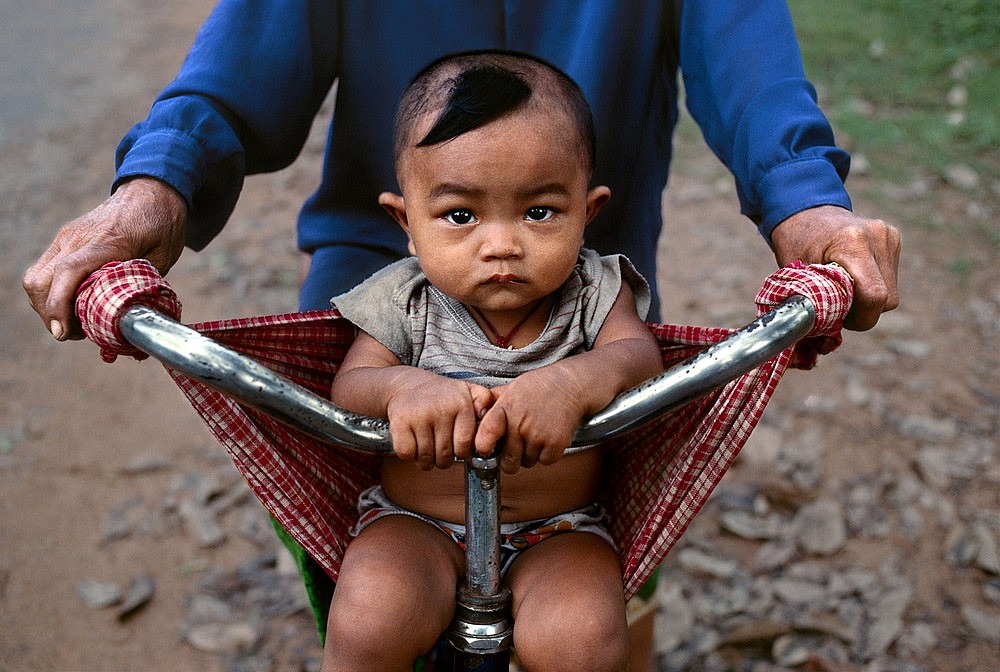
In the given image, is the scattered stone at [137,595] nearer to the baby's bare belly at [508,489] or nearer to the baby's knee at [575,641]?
the baby's bare belly at [508,489]

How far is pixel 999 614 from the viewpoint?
117 inches

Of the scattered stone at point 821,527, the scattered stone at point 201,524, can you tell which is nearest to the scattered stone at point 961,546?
the scattered stone at point 821,527

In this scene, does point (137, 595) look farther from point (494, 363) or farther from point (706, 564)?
point (494, 363)

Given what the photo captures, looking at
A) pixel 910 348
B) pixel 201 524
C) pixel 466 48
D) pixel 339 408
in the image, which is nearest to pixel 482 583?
pixel 339 408

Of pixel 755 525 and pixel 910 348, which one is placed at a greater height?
pixel 755 525

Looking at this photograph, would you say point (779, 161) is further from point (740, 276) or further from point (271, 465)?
point (740, 276)

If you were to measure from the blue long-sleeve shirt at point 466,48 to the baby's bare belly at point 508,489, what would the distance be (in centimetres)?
57

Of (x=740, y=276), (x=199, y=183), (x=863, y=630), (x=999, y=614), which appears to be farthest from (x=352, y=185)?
(x=740, y=276)

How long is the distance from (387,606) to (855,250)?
0.87 meters

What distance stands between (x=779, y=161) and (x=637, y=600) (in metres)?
1.18

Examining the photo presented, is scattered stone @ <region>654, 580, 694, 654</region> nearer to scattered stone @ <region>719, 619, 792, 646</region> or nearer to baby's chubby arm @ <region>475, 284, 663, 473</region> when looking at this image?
scattered stone @ <region>719, 619, 792, 646</region>

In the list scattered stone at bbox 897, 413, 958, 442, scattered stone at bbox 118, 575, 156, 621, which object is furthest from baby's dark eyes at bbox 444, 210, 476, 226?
scattered stone at bbox 897, 413, 958, 442

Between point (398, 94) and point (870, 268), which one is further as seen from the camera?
point (398, 94)

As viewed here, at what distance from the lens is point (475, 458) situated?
1.31m
